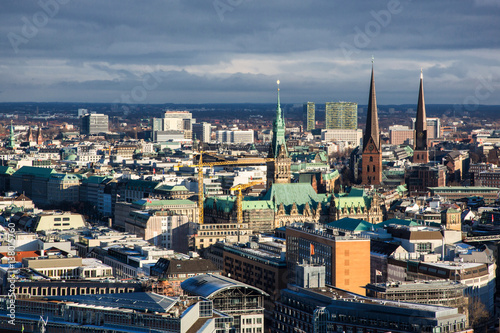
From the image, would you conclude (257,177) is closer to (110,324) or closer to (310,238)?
(310,238)

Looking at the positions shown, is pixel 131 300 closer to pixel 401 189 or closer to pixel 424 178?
pixel 401 189

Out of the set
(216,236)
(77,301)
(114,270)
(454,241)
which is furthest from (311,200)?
(77,301)

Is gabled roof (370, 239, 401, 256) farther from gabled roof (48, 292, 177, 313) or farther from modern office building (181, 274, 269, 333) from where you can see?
gabled roof (48, 292, 177, 313)

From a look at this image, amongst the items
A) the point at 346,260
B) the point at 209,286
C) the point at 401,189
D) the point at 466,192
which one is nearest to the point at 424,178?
the point at 401,189

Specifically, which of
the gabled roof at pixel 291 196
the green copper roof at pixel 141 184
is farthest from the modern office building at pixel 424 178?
the green copper roof at pixel 141 184

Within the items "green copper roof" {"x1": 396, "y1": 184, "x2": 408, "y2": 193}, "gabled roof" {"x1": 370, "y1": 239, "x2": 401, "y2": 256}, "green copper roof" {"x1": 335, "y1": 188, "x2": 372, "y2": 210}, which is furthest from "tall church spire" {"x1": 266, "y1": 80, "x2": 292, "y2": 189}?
"gabled roof" {"x1": 370, "y1": 239, "x2": 401, "y2": 256}

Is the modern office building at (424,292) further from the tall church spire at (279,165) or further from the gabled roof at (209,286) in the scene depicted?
the tall church spire at (279,165)
